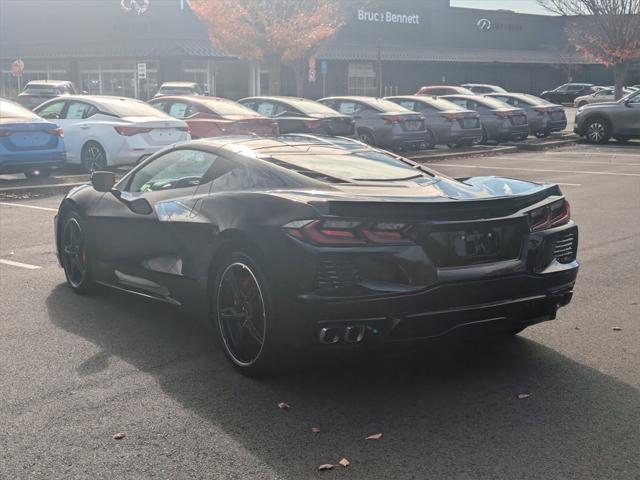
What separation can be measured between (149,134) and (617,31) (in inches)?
982

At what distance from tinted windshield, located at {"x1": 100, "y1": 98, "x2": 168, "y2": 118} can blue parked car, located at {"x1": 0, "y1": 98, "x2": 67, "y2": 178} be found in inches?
56.4

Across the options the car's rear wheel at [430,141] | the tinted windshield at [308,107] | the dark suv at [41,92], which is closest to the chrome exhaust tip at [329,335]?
the tinted windshield at [308,107]

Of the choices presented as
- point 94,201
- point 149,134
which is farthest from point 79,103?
point 94,201

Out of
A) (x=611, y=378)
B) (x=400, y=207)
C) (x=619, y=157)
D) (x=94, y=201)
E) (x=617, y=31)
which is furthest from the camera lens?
(x=617, y=31)

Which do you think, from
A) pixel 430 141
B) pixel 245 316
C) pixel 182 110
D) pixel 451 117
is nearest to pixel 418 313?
pixel 245 316

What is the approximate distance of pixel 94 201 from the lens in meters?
6.76

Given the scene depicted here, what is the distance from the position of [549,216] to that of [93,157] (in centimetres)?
1242

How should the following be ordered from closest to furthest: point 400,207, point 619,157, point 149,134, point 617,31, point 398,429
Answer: point 398,429 < point 400,207 < point 149,134 < point 619,157 < point 617,31

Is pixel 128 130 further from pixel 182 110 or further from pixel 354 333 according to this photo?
pixel 354 333

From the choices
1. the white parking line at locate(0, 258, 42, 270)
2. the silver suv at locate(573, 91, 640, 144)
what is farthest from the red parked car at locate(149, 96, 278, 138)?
the silver suv at locate(573, 91, 640, 144)

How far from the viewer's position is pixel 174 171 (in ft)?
20.1

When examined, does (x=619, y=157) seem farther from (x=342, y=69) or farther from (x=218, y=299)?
(x=342, y=69)

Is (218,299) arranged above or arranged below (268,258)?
below

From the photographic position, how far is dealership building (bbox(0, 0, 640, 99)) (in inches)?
2015
